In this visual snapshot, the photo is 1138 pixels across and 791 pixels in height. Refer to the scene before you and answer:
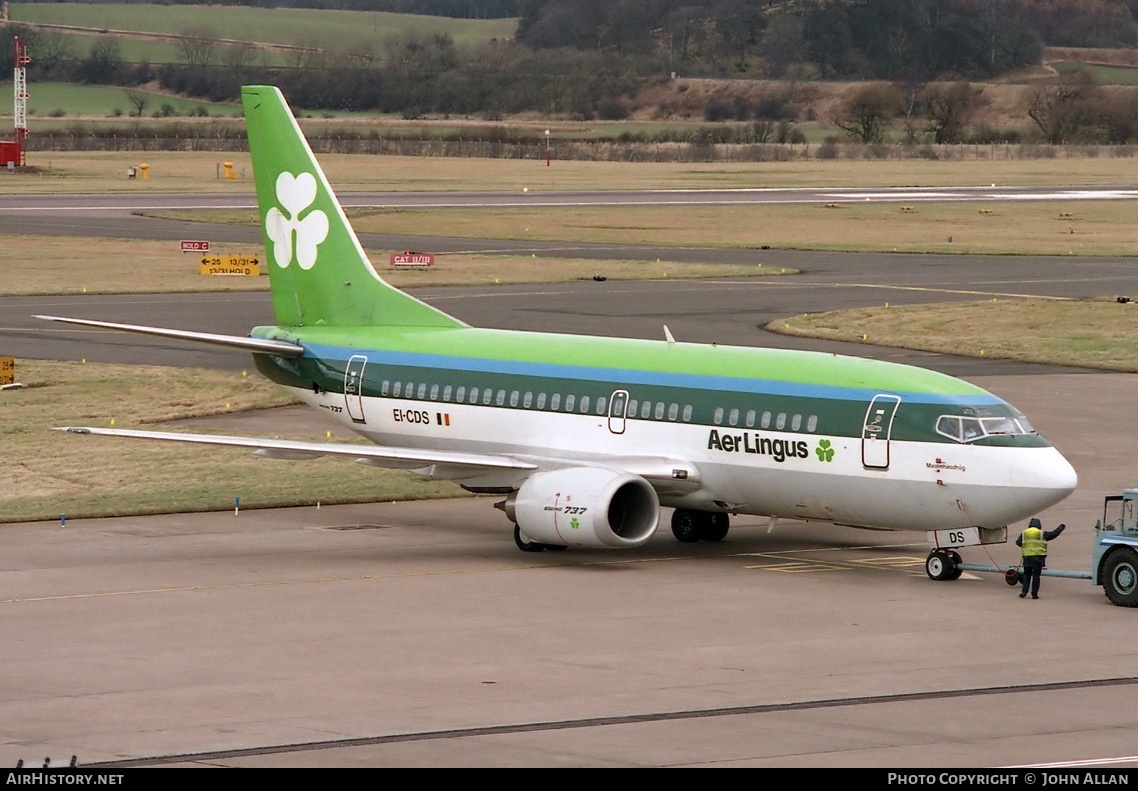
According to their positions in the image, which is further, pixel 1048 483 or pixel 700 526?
pixel 700 526

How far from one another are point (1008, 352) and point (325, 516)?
111ft

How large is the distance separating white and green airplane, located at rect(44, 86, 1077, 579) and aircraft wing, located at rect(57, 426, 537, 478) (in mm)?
59

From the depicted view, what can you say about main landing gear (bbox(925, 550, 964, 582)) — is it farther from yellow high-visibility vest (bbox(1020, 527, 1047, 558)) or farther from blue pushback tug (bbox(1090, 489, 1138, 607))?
blue pushback tug (bbox(1090, 489, 1138, 607))

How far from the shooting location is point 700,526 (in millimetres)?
36938

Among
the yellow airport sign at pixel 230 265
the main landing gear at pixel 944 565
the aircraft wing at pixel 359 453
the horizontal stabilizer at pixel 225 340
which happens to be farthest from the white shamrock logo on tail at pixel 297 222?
the yellow airport sign at pixel 230 265

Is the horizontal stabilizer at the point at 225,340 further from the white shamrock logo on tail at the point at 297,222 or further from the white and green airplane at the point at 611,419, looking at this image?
the white shamrock logo on tail at the point at 297,222

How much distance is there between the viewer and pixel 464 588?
32156mm

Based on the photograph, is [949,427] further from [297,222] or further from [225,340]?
[297,222]

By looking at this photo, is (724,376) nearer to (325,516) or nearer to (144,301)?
(325,516)

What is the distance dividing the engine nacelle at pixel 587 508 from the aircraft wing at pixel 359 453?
1.17 meters

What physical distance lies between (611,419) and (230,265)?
5674cm

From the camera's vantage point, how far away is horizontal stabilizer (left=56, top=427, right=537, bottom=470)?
35469 millimetres

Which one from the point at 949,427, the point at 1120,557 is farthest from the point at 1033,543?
the point at 949,427

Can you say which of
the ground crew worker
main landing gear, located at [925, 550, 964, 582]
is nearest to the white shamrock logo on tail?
main landing gear, located at [925, 550, 964, 582]
